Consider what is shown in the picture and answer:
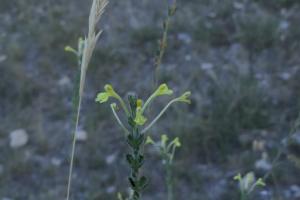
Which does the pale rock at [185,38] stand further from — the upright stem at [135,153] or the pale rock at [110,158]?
the upright stem at [135,153]

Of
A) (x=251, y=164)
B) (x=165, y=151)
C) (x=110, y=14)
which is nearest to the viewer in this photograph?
(x=165, y=151)

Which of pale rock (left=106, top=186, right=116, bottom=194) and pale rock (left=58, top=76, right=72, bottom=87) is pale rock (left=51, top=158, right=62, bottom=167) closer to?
pale rock (left=106, top=186, right=116, bottom=194)

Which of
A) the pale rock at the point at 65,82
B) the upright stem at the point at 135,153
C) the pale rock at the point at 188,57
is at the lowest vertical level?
the upright stem at the point at 135,153

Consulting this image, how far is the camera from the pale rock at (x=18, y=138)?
291 centimetres

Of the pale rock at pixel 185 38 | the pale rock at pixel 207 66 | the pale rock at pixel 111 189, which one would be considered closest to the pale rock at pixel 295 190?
the pale rock at pixel 111 189

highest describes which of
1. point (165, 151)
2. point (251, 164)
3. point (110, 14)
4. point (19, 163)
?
point (110, 14)

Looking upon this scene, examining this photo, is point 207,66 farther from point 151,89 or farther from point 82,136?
point 82,136

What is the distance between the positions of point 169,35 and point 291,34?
2.61 feet

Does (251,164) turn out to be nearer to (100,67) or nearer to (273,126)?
(273,126)

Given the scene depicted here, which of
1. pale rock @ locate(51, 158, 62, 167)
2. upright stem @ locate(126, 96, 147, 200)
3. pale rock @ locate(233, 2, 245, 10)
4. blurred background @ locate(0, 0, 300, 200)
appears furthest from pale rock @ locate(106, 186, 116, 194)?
upright stem @ locate(126, 96, 147, 200)

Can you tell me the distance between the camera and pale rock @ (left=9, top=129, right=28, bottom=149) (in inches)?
115

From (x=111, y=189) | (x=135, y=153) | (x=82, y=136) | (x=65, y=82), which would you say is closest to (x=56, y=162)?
(x=82, y=136)

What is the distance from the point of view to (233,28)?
3.47 meters

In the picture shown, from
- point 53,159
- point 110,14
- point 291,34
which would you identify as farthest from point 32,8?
point 291,34
